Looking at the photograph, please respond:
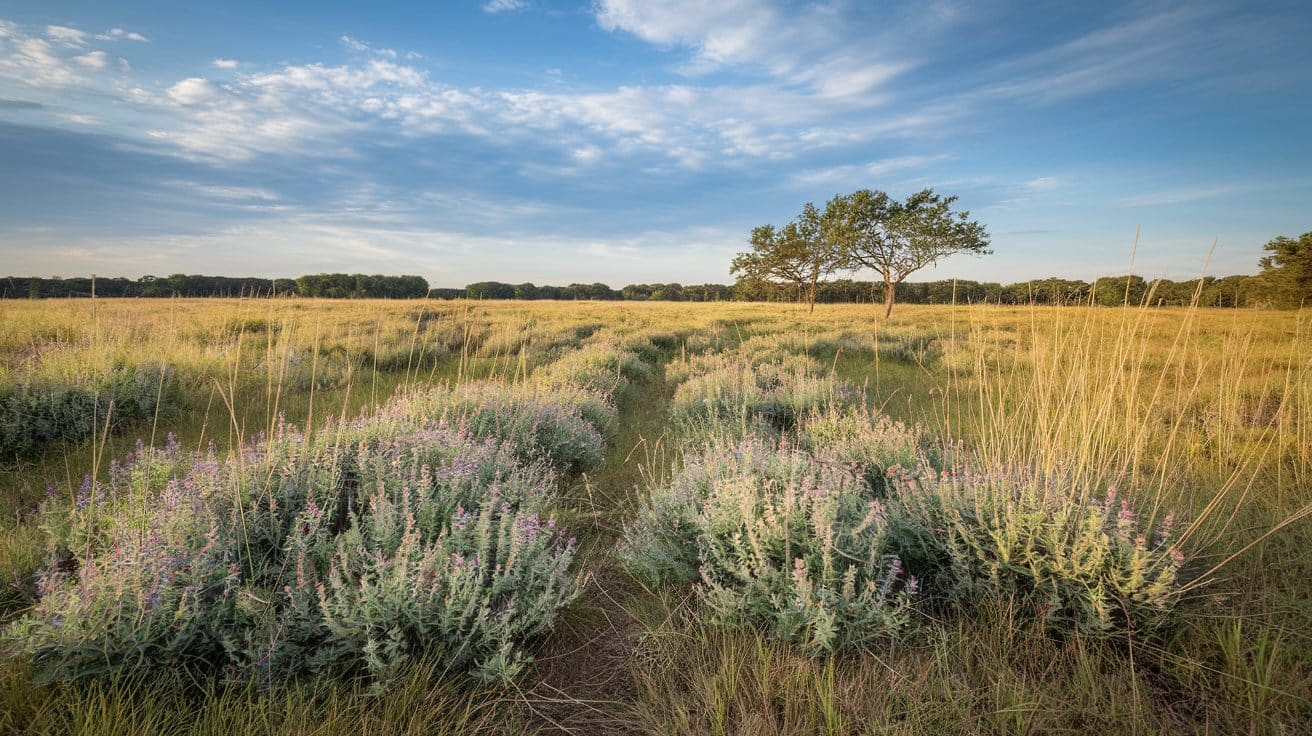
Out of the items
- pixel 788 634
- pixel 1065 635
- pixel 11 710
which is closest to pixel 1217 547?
pixel 1065 635

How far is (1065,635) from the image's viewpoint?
8.59 ft

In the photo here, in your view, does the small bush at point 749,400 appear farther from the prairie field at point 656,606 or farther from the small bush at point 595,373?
the prairie field at point 656,606

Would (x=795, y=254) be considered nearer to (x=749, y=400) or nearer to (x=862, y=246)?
(x=862, y=246)

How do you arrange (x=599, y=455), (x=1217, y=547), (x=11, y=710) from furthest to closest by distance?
(x=599, y=455), (x=1217, y=547), (x=11, y=710)

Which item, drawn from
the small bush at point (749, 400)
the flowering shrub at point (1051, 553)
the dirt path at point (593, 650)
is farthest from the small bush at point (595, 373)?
the flowering shrub at point (1051, 553)

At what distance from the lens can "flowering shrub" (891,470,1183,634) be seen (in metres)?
2.53

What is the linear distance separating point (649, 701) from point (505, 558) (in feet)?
3.59

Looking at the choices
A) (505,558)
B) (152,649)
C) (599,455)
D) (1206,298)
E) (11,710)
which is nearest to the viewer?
(11,710)

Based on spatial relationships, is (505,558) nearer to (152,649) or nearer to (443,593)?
(443,593)

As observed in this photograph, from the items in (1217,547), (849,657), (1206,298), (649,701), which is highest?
(1206,298)

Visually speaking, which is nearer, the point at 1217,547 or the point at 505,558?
the point at 505,558

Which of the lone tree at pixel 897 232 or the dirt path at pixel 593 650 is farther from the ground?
the lone tree at pixel 897 232

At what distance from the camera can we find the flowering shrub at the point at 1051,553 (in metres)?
2.53

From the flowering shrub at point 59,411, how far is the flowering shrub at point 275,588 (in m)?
2.63
